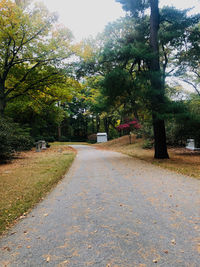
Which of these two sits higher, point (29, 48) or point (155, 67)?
point (29, 48)

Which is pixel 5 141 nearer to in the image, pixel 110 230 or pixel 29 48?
pixel 29 48

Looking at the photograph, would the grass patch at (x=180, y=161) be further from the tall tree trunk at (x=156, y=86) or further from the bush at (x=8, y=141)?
the bush at (x=8, y=141)

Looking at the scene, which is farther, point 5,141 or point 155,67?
point 155,67

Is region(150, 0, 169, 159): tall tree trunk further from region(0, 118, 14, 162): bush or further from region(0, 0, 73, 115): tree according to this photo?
region(0, 118, 14, 162): bush

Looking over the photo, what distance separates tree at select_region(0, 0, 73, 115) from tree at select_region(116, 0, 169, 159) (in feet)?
14.0

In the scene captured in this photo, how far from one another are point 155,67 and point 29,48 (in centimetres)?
757

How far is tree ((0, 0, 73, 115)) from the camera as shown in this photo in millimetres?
8523

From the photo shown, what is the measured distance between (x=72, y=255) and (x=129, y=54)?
8.77 metres

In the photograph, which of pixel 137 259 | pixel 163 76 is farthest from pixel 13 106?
pixel 137 259

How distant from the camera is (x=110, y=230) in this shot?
2.45 m

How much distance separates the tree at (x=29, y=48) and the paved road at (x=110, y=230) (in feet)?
29.8

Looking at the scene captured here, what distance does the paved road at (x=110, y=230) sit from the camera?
6.23ft

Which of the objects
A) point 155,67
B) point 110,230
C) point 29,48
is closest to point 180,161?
point 155,67

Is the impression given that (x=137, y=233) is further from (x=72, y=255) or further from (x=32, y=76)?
(x=32, y=76)
